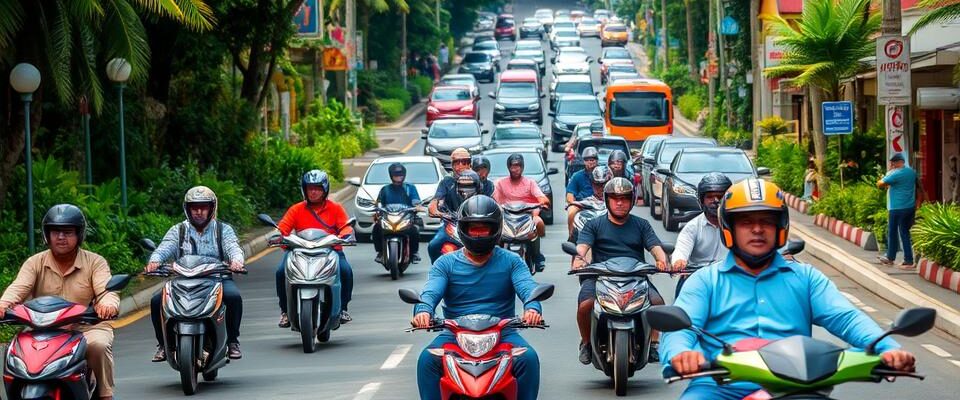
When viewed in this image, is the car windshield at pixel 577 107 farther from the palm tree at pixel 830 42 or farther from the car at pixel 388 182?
the car at pixel 388 182

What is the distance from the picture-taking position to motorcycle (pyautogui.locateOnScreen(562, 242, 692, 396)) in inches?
472

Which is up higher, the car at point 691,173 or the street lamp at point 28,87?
the street lamp at point 28,87

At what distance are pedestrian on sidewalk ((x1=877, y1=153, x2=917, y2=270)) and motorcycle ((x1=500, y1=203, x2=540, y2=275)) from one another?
5217 millimetres

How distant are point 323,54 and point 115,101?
2732cm

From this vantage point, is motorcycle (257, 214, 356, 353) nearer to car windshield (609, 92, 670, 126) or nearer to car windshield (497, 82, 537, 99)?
car windshield (609, 92, 670, 126)

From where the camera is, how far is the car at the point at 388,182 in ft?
93.8

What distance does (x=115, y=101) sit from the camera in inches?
1098

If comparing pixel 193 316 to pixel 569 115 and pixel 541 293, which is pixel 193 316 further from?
pixel 569 115

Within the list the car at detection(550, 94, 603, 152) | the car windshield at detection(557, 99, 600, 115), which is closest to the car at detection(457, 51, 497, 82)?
the car at detection(550, 94, 603, 152)

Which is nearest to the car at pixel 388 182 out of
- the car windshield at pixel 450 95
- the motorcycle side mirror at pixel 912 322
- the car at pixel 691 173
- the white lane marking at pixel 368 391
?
the car at pixel 691 173

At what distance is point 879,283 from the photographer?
20594mm

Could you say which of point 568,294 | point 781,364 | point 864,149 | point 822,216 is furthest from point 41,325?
point 864,149

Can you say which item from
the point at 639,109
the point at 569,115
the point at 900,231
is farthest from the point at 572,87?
the point at 900,231

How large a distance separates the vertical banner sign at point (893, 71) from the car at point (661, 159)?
8855 millimetres
